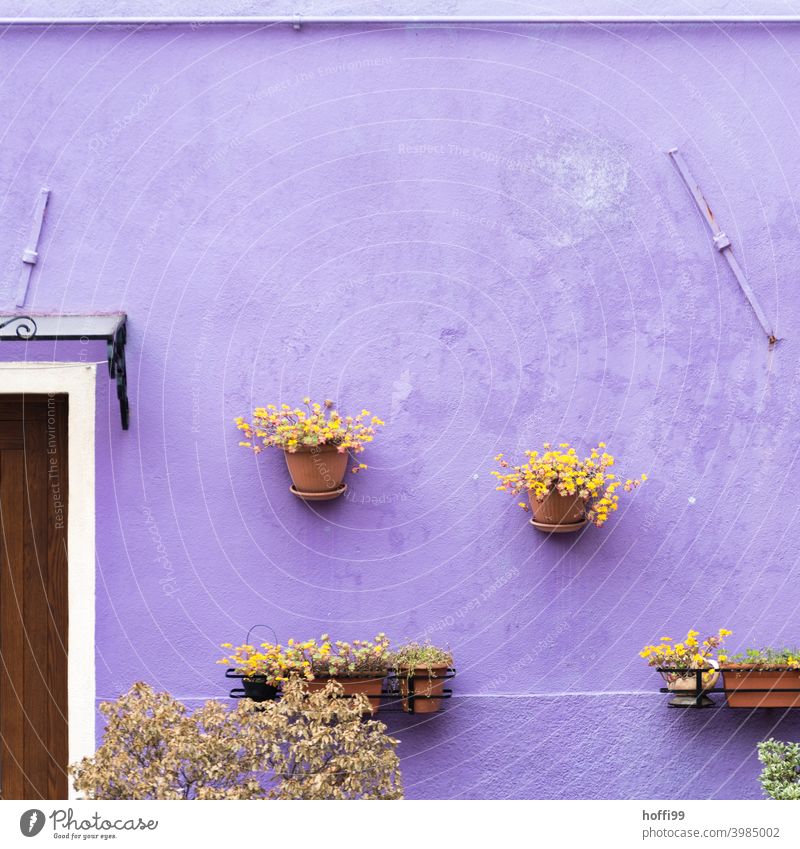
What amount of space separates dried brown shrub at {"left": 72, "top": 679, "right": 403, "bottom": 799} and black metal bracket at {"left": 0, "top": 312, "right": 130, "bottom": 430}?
139cm

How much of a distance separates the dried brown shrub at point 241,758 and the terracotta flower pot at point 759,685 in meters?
1.57

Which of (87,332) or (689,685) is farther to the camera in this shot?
(689,685)

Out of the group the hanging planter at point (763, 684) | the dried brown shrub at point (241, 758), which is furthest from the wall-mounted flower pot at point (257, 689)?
the hanging planter at point (763, 684)

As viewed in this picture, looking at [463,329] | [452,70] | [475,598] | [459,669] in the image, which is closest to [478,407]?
[463,329]

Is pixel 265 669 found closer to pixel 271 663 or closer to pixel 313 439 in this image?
pixel 271 663

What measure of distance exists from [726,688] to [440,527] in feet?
4.66

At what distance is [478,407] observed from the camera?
511cm

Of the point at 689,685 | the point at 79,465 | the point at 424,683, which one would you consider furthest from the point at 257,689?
the point at 689,685

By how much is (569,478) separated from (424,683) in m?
1.09

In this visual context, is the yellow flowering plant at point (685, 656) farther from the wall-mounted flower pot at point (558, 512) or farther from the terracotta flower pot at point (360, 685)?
the terracotta flower pot at point (360, 685)

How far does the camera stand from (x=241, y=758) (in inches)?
169

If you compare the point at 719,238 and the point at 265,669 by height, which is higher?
the point at 719,238

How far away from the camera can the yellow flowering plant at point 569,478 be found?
4895 mm

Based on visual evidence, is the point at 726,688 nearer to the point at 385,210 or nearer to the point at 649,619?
the point at 649,619
